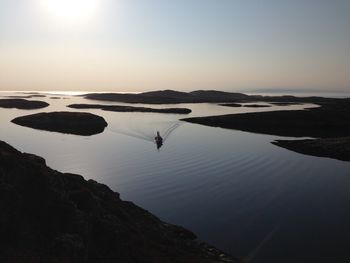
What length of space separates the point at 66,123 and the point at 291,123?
53121 mm

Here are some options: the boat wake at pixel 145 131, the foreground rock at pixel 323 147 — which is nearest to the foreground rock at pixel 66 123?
the boat wake at pixel 145 131

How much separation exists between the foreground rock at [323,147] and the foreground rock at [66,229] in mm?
38677

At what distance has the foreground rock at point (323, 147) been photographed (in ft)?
184

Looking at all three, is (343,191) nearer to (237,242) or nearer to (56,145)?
(237,242)

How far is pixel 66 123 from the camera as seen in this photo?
3521 inches

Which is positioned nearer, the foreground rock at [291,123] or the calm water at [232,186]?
the calm water at [232,186]

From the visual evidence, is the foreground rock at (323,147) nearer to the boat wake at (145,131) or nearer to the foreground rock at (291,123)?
the foreground rock at (291,123)

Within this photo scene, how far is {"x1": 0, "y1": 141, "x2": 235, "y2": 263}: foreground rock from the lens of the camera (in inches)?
670

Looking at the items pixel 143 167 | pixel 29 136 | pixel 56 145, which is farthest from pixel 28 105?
pixel 143 167

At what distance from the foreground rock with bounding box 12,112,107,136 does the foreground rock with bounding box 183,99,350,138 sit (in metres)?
27.2

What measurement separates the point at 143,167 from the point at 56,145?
71.5ft

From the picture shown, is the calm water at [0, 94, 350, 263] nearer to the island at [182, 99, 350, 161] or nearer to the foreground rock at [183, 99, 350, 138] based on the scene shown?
the island at [182, 99, 350, 161]

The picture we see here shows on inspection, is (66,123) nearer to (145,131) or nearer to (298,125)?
(145,131)

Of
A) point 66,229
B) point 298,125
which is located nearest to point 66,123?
point 298,125
